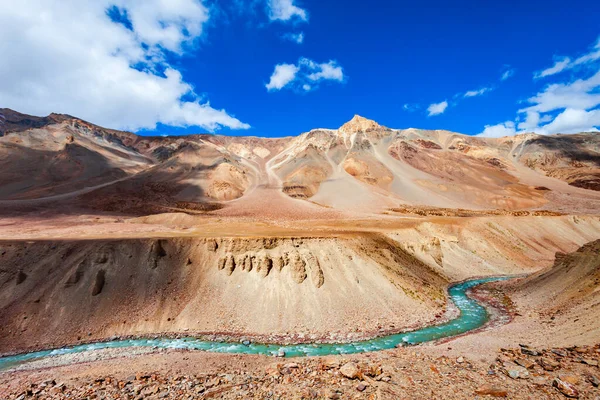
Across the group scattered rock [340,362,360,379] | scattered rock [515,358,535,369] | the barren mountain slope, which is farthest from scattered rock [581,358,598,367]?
the barren mountain slope

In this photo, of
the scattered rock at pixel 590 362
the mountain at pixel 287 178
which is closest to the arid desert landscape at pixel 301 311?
the scattered rock at pixel 590 362

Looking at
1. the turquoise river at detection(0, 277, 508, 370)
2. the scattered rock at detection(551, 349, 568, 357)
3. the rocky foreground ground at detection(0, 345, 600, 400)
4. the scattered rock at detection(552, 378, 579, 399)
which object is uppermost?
the scattered rock at detection(552, 378, 579, 399)

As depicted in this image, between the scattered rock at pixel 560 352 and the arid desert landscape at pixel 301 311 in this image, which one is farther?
the scattered rock at pixel 560 352

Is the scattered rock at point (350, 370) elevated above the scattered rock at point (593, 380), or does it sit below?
below

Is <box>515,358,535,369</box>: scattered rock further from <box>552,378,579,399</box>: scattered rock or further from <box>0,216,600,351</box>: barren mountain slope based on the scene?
<box>0,216,600,351</box>: barren mountain slope

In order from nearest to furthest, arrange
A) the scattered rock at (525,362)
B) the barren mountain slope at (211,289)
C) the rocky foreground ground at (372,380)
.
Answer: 1. the rocky foreground ground at (372,380)
2. the scattered rock at (525,362)
3. the barren mountain slope at (211,289)

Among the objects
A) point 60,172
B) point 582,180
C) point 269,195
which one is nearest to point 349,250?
point 269,195

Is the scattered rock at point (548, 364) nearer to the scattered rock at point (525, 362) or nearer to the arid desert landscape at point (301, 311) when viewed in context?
the arid desert landscape at point (301, 311)
